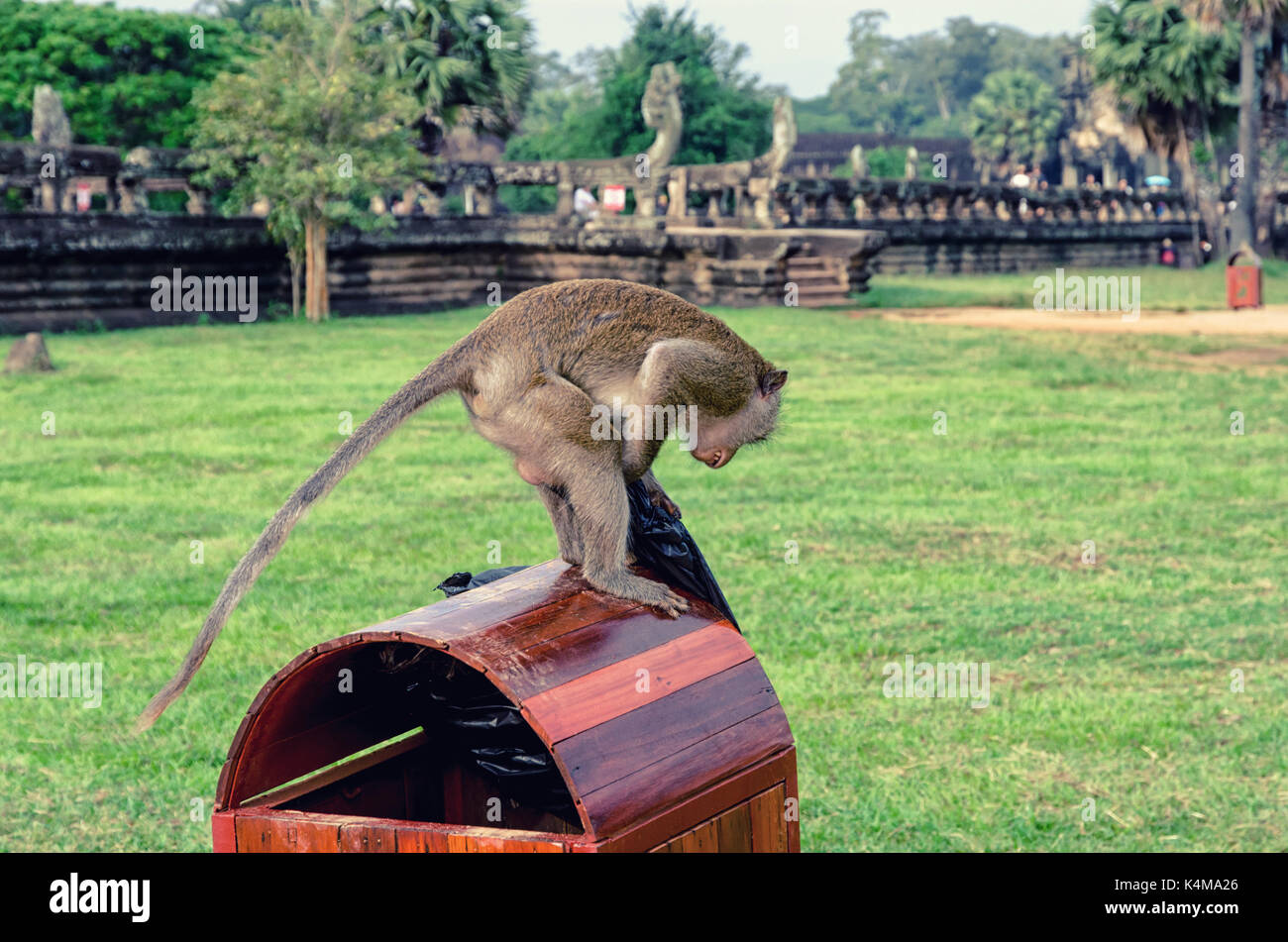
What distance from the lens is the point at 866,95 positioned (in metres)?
131

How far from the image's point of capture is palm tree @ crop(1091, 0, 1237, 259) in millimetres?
38125

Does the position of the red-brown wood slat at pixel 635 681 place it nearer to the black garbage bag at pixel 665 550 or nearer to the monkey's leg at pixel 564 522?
the black garbage bag at pixel 665 550

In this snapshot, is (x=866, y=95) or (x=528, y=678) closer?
(x=528, y=678)

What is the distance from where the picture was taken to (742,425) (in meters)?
3.98

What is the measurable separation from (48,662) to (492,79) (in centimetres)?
3067

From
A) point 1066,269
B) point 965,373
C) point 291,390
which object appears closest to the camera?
point 291,390

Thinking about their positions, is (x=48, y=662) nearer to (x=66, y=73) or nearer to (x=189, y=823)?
(x=189, y=823)

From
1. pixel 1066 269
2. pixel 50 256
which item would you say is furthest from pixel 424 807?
pixel 1066 269

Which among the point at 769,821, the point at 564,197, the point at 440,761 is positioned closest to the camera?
the point at 769,821

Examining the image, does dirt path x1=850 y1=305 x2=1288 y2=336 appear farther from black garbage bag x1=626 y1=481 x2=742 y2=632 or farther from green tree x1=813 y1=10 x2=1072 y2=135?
green tree x1=813 y1=10 x2=1072 y2=135

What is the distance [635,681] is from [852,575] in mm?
4909

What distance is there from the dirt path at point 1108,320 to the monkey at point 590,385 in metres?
18.0

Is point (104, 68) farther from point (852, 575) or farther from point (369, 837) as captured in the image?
point (369, 837)

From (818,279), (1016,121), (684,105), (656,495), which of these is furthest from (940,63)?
(656,495)
